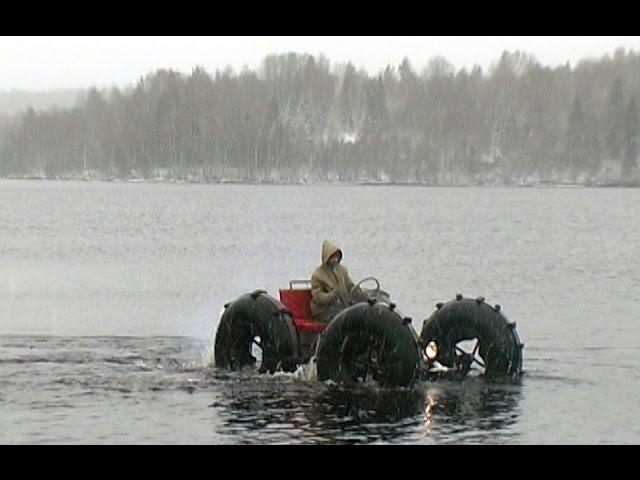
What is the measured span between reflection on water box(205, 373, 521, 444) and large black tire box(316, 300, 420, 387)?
0.32 metres

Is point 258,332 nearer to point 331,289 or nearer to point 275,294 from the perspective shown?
point 331,289

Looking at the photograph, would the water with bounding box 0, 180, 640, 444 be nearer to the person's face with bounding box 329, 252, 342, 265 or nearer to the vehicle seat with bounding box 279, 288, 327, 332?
the vehicle seat with bounding box 279, 288, 327, 332

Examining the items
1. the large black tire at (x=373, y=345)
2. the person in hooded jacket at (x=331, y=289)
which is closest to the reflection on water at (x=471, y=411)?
the large black tire at (x=373, y=345)

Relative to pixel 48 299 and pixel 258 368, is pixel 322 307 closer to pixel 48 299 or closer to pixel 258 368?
pixel 258 368

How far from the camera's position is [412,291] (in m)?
42.0

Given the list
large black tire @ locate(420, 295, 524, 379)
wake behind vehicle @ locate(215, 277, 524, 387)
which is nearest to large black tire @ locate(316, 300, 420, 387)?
wake behind vehicle @ locate(215, 277, 524, 387)

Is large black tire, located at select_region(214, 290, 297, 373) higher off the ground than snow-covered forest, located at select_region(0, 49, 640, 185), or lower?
lower

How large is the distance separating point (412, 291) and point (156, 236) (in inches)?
1276

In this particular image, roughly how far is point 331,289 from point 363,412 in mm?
2234

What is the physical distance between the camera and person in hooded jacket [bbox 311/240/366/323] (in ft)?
68.8

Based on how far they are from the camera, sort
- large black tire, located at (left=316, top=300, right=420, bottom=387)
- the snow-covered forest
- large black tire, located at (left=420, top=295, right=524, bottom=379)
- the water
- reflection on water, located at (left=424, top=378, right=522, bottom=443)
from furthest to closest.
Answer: the snow-covered forest → large black tire, located at (left=420, top=295, right=524, bottom=379) → large black tire, located at (left=316, top=300, right=420, bottom=387) → the water → reflection on water, located at (left=424, top=378, right=522, bottom=443)

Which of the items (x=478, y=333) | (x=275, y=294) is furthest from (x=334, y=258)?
(x=275, y=294)

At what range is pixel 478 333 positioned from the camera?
21219mm

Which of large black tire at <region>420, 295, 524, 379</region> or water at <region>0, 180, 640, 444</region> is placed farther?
large black tire at <region>420, 295, 524, 379</region>
